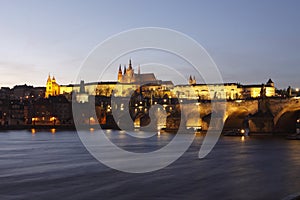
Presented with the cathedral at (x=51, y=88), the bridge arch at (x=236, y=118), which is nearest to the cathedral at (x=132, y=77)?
the cathedral at (x=51, y=88)

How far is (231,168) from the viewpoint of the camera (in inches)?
853

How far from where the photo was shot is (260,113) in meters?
57.7

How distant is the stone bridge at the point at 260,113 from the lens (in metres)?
56.7

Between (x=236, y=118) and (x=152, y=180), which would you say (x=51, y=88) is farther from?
(x=152, y=180)

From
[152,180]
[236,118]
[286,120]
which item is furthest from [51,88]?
[152,180]

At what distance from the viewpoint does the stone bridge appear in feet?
186

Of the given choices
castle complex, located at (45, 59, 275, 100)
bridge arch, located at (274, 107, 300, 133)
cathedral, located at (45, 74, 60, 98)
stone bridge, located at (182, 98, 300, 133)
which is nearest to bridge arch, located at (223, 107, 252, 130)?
stone bridge, located at (182, 98, 300, 133)

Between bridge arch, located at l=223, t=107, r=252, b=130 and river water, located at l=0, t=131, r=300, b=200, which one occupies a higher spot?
bridge arch, located at l=223, t=107, r=252, b=130

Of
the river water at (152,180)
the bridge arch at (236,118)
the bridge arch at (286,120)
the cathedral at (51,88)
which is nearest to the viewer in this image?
the river water at (152,180)

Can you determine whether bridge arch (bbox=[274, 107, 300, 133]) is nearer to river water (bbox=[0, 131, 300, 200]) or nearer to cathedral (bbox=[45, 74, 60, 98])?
river water (bbox=[0, 131, 300, 200])

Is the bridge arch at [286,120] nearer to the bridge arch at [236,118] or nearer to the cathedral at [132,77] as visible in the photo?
the bridge arch at [236,118]

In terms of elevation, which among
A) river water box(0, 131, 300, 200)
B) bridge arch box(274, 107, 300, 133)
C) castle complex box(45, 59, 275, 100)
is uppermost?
castle complex box(45, 59, 275, 100)

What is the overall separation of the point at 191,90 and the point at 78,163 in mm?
105176

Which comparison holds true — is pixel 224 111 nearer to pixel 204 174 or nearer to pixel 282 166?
pixel 282 166
